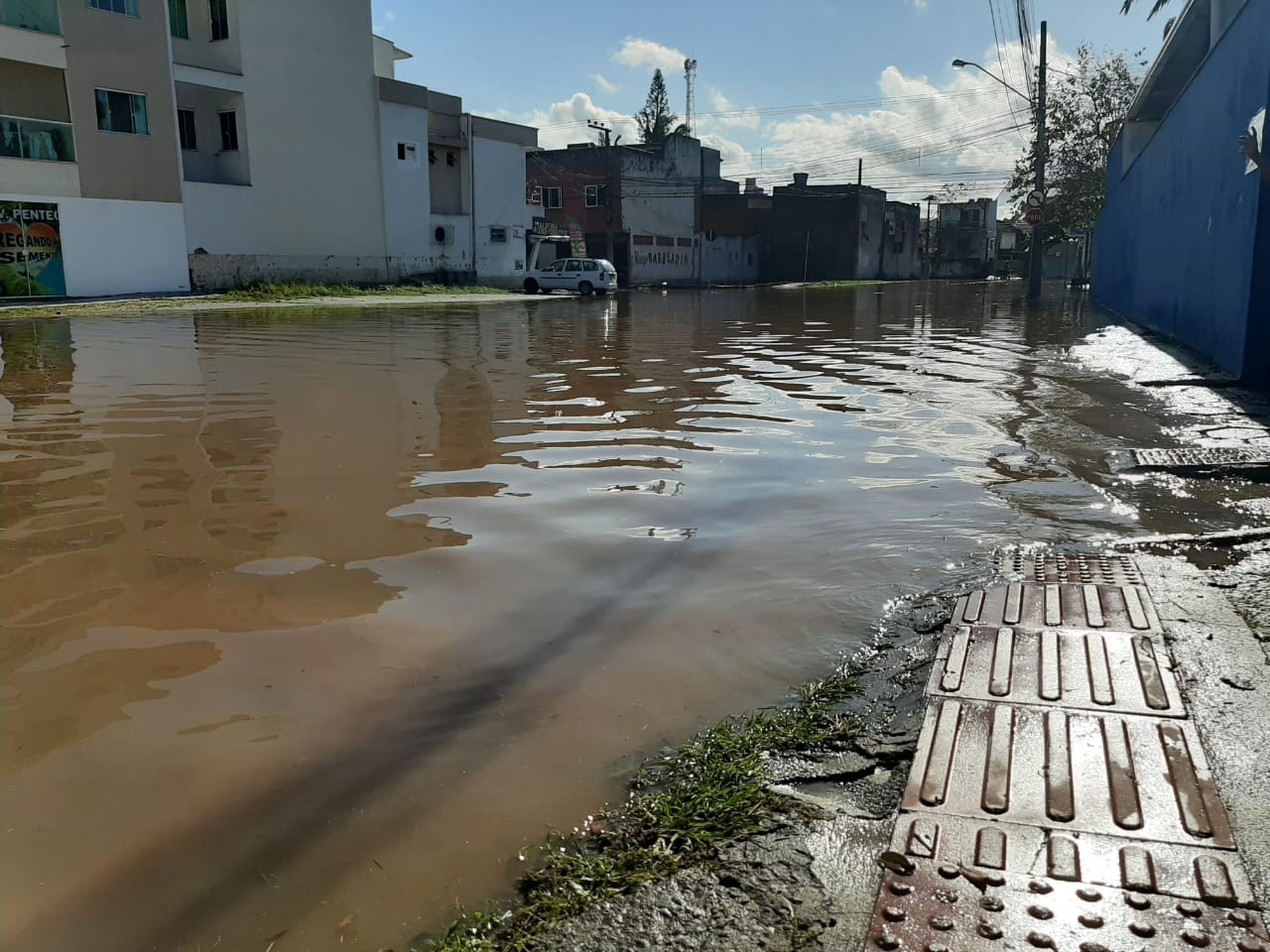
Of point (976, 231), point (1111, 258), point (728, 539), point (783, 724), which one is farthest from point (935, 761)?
point (976, 231)

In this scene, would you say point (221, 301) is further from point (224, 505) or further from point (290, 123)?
point (224, 505)

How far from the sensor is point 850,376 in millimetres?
12094

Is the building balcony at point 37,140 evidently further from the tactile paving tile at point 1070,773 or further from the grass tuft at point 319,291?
the tactile paving tile at point 1070,773

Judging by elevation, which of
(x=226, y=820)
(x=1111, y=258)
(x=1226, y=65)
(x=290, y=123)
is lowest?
(x=226, y=820)

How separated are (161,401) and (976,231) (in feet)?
291

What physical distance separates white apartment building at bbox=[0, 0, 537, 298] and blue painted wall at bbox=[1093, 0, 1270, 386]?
28770 mm

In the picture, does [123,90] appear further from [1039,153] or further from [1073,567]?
[1073,567]

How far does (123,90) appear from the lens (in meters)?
30.1

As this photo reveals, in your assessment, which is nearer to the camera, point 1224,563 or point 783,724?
point 783,724

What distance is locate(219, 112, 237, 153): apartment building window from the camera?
35.0m

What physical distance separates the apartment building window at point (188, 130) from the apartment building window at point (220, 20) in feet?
9.33

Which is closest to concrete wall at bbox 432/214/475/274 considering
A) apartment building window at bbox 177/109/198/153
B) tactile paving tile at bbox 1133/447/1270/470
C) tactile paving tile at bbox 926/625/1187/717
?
apartment building window at bbox 177/109/198/153

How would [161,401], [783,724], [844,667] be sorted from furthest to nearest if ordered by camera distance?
[161,401], [844,667], [783,724]

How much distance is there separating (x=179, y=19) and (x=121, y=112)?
19.0 feet
